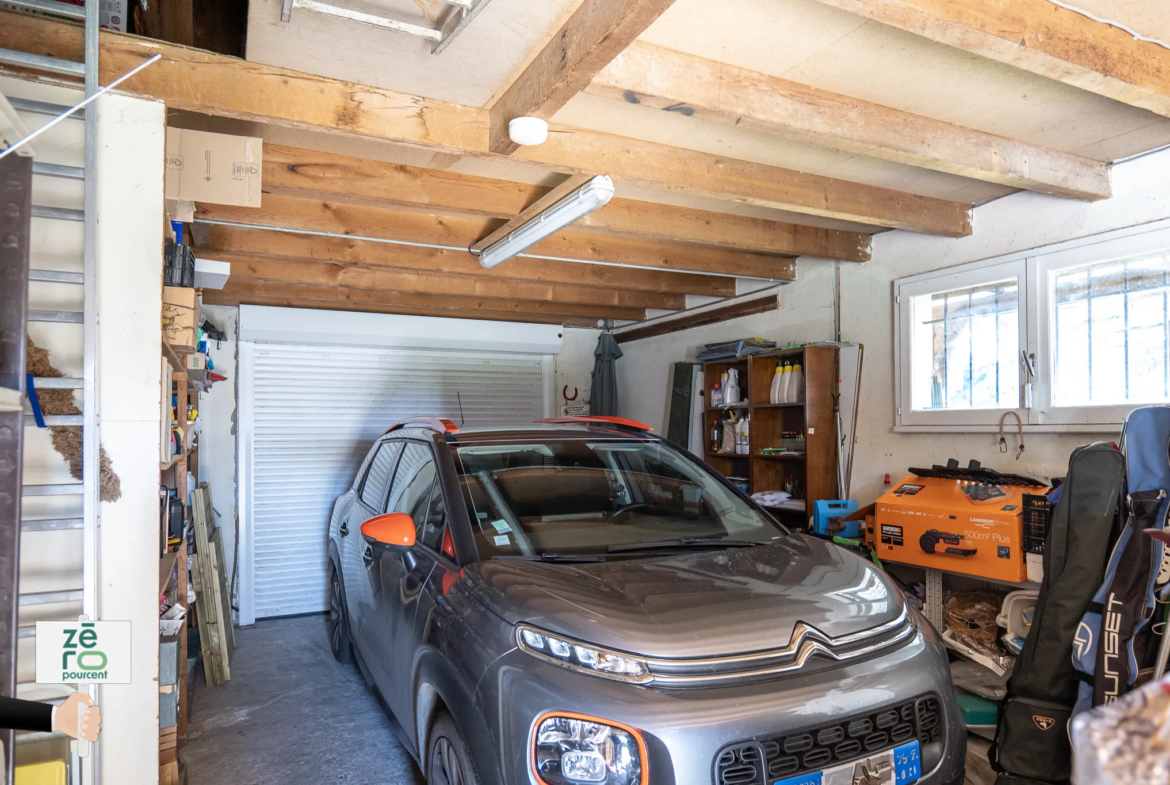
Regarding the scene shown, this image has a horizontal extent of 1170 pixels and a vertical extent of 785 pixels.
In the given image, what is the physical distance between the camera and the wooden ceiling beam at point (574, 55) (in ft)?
5.57

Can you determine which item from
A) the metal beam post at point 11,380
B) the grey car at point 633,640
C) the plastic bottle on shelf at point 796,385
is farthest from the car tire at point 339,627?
the plastic bottle on shelf at point 796,385

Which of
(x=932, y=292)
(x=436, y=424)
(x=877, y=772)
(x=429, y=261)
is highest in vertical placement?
(x=429, y=261)

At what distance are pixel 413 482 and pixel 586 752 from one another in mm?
A: 1496

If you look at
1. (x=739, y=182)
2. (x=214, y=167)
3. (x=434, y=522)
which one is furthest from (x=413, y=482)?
(x=739, y=182)

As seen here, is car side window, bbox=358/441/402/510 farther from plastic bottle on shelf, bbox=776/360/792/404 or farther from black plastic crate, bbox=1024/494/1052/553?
black plastic crate, bbox=1024/494/1052/553

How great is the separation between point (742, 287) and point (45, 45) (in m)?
4.32

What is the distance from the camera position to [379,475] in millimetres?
3361

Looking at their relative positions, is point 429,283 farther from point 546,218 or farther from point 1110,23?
point 1110,23

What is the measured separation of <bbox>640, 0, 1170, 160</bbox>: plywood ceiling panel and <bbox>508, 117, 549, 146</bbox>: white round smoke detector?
17.3 inches

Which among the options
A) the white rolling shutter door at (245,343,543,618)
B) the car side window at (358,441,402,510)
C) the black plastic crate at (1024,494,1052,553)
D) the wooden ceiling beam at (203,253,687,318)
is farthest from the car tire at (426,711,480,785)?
the white rolling shutter door at (245,343,543,618)

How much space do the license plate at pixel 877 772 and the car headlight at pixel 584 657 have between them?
1.23 ft

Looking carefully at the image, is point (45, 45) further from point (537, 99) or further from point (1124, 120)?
point (1124, 120)

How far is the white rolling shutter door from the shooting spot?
5.56 m

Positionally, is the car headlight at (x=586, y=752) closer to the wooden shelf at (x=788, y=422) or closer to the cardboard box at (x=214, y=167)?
the cardboard box at (x=214, y=167)
